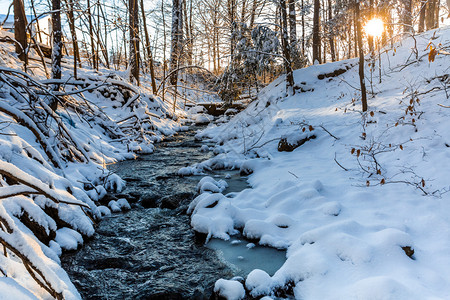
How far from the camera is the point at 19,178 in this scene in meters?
1.17

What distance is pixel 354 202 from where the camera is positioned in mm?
3986

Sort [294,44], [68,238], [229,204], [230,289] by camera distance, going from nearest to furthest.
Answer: [230,289] → [68,238] → [229,204] → [294,44]

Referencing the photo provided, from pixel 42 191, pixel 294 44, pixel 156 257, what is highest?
pixel 294 44

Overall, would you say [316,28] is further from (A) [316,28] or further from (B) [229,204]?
(B) [229,204]

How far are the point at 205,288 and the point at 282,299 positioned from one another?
2.52 feet

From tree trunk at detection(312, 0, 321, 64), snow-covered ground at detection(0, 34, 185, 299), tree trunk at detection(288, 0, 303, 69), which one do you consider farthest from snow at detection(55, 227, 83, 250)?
tree trunk at detection(312, 0, 321, 64)

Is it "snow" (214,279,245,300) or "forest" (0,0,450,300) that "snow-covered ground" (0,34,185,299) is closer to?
"forest" (0,0,450,300)

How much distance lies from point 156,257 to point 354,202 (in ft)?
8.99

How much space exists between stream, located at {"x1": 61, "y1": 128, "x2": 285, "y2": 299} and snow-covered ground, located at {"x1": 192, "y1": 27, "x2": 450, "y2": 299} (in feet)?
0.78

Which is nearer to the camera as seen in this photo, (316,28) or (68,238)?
(68,238)

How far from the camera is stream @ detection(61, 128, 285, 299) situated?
9.55ft

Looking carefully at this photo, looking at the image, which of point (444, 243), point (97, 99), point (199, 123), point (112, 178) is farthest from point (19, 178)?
point (199, 123)

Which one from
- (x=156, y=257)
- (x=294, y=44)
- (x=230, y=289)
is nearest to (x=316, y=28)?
(x=294, y=44)

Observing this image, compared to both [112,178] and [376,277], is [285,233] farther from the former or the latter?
[112,178]
